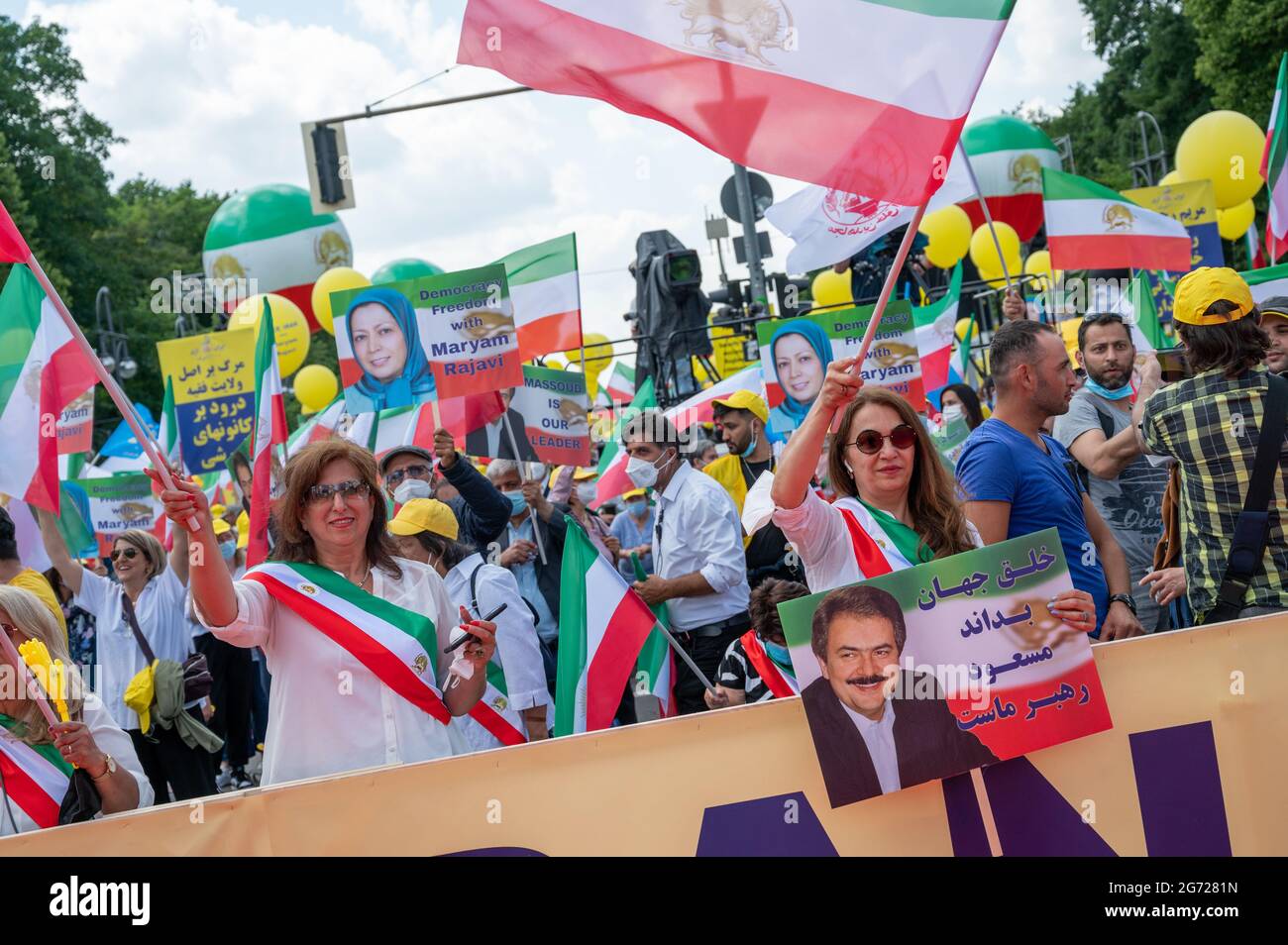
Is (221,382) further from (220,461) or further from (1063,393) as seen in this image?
(1063,393)

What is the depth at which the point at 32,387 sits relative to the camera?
627 cm

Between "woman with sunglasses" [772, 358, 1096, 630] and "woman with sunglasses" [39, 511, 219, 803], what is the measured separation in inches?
175

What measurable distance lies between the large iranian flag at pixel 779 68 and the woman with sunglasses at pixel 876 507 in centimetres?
63

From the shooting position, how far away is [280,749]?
3.55 metres

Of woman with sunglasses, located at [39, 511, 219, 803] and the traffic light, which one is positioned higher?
the traffic light

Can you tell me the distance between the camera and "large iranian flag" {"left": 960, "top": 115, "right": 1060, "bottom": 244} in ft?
86.8

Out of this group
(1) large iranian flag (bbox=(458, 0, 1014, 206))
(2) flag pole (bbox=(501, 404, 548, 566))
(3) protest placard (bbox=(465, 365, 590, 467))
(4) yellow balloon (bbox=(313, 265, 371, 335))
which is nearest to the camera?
(1) large iranian flag (bbox=(458, 0, 1014, 206))

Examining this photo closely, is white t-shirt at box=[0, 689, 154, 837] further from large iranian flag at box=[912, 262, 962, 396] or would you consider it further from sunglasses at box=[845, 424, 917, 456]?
large iranian flag at box=[912, 262, 962, 396]

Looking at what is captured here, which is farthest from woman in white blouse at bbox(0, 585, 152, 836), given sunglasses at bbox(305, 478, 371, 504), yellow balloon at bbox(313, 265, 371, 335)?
yellow balloon at bbox(313, 265, 371, 335)

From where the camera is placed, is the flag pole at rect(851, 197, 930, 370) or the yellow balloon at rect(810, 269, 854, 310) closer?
the flag pole at rect(851, 197, 930, 370)

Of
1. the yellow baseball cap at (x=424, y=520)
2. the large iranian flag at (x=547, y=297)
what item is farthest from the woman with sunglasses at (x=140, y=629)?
the large iranian flag at (x=547, y=297)

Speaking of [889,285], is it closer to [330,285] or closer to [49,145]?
[330,285]
